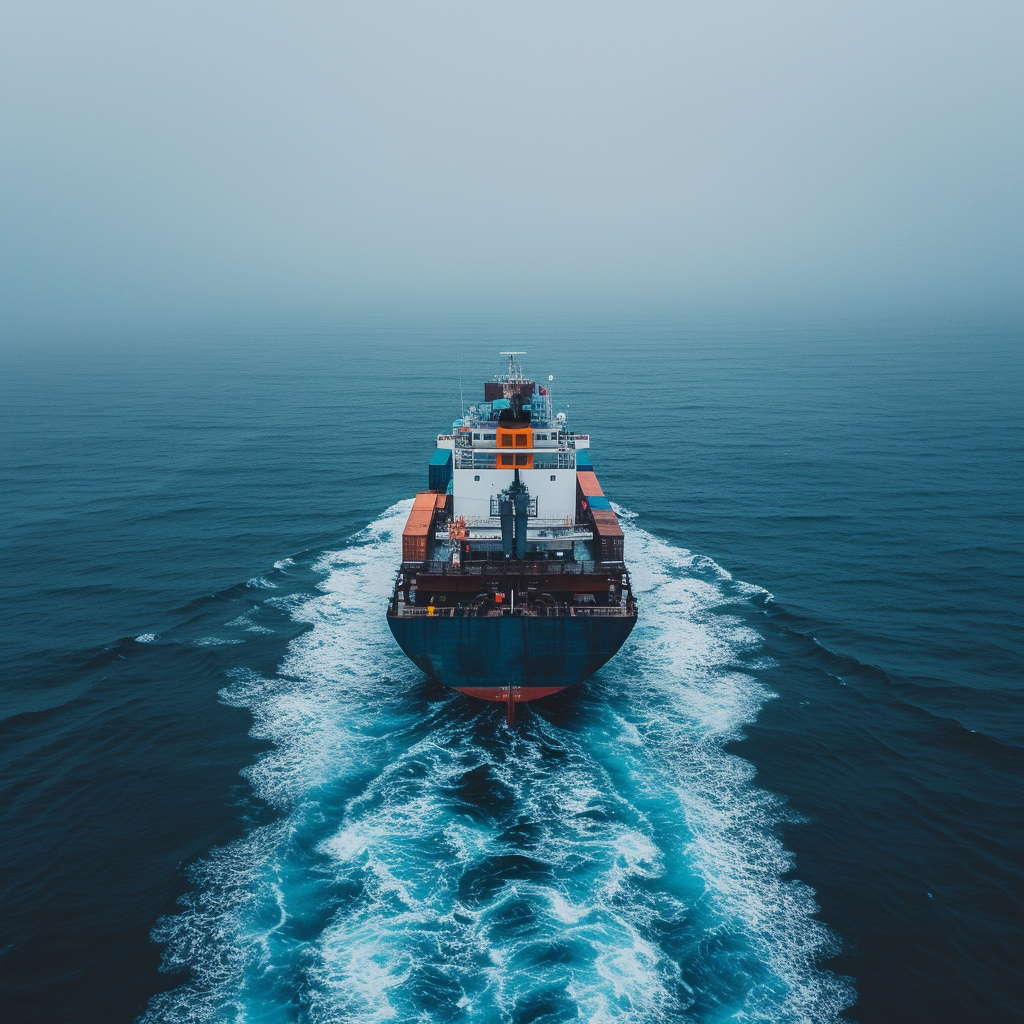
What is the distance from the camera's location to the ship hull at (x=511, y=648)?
39562 mm

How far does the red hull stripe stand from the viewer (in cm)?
4084

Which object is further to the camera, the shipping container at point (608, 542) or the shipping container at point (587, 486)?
the shipping container at point (587, 486)

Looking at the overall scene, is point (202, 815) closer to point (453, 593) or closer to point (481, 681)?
point (481, 681)

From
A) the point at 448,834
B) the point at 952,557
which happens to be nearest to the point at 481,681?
the point at 448,834

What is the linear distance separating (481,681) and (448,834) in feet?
32.9

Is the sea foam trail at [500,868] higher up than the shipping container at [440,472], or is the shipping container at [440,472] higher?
the shipping container at [440,472]

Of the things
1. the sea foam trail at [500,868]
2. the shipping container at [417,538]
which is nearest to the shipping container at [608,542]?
the sea foam trail at [500,868]

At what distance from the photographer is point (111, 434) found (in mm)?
98375

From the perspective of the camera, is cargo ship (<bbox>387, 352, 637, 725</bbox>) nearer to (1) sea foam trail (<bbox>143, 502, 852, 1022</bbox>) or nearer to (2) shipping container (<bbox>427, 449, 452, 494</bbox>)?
(2) shipping container (<bbox>427, 449, 452, 494</bbox>)

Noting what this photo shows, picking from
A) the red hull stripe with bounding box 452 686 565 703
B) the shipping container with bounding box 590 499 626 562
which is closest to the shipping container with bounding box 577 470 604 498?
the shipping container with bounding box 590 499 626 562

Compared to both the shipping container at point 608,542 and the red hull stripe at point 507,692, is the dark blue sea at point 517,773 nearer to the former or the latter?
the red hull stripe at point 507,692

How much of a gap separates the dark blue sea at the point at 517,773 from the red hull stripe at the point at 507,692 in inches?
53.6

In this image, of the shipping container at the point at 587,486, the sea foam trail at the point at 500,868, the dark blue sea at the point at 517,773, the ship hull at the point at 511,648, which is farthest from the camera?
the shipping container at the point at 587,486

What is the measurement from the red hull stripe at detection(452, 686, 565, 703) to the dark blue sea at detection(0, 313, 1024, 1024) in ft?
4.47
